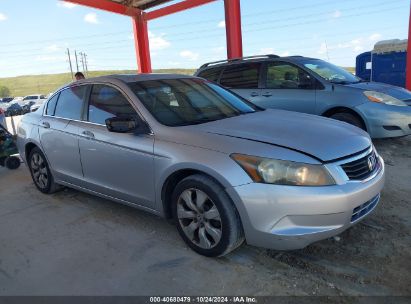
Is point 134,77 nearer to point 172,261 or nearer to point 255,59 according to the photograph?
point 172,261

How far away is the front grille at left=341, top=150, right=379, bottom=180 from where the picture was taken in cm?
292

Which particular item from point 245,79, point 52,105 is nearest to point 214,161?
point 52,105

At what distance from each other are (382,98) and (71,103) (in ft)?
15.4

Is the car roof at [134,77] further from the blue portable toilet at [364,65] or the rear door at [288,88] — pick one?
the blue portable toilet at [364,65]

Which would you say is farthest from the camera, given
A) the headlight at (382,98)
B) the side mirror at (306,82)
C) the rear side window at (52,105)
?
the side mirror at (306,82)

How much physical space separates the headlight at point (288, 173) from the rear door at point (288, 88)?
4.13 meters

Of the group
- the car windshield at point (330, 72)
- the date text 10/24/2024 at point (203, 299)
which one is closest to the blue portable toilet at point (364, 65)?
the car windshield at point (330, 72)

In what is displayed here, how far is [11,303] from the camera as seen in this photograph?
9.25 ft

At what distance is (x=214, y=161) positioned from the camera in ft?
9.76

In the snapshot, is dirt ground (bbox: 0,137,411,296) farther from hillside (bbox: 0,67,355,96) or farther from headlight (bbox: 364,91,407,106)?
hillside (bbox: 0,67,355,96)

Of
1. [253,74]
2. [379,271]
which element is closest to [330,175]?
[379,271]

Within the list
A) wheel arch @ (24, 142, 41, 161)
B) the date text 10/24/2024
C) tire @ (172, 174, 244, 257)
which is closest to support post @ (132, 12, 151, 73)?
wheel arch @ (24, 142, 41, 161)

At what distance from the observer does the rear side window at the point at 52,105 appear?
4.91 meters

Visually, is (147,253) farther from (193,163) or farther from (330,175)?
(330,175)
